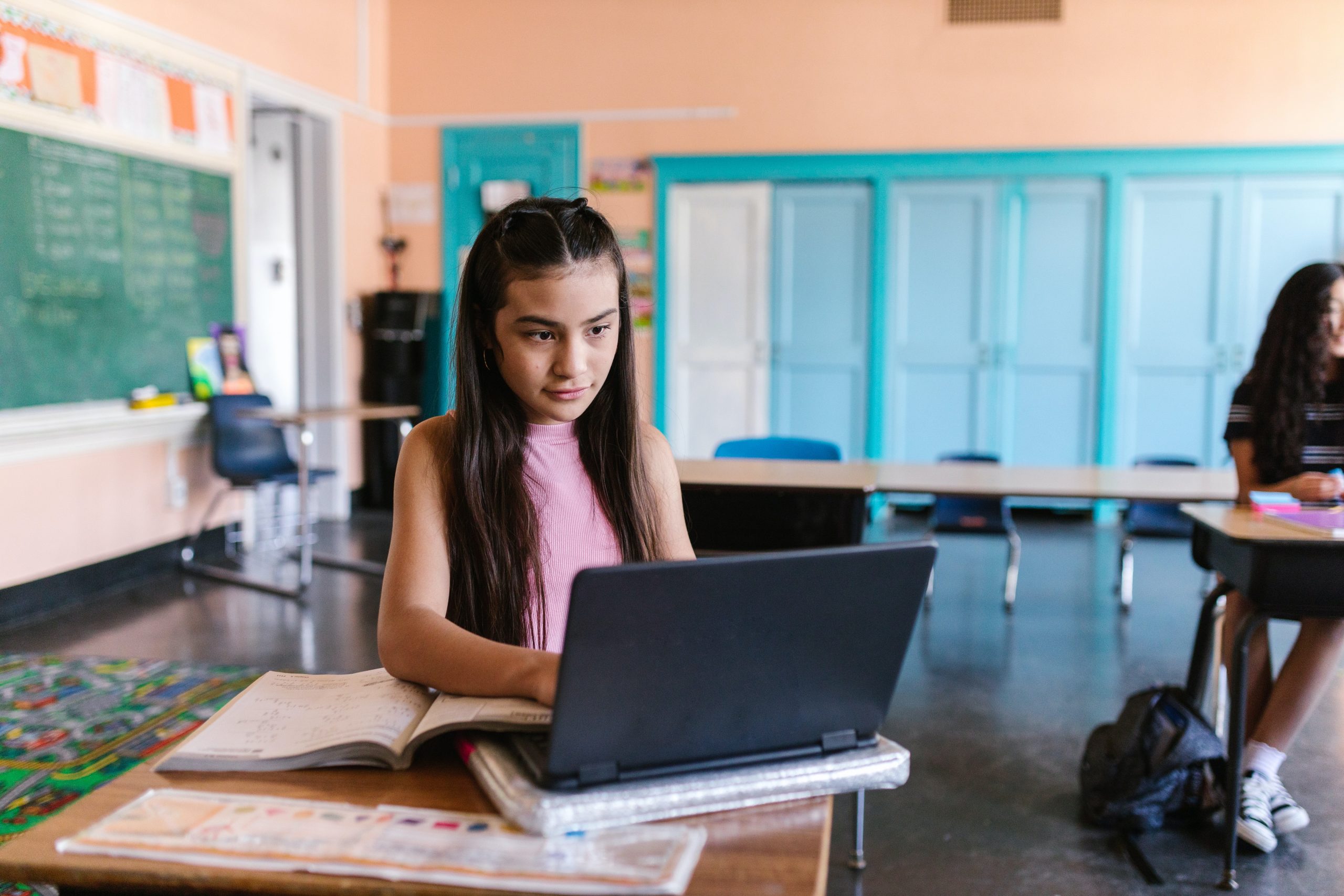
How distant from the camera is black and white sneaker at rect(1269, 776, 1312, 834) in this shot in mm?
2406

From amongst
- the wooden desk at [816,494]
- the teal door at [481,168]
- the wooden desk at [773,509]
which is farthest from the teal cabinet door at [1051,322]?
the wooden desk at [773,509]

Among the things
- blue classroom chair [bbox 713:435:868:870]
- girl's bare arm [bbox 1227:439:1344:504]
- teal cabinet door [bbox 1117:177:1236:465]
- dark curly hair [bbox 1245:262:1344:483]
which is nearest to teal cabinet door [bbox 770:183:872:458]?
teal cabinet door [bbox 1117:177:1236:465]

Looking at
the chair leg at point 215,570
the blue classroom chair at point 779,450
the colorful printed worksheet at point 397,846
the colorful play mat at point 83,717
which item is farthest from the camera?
the chair leg at point 215,570

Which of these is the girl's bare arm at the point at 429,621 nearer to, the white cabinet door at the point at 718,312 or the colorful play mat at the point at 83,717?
the colorful play mat at the point at 83,717

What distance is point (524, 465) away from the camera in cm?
124

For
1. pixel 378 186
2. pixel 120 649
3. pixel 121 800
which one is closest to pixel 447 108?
pixel 378 186

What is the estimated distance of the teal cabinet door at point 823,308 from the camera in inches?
264

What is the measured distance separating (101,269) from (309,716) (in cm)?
424

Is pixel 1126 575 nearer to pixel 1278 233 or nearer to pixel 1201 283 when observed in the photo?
pixel 1201 283

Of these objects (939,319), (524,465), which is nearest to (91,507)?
(524,465)

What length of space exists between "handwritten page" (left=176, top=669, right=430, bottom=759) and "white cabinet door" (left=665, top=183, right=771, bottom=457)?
18.9 feet

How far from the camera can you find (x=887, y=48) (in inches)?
258

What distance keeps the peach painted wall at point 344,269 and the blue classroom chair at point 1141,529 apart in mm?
4298

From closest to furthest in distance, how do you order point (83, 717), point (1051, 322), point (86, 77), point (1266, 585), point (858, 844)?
point (1266, 585) → point (858, 844) → point (83, 717) → point (86, 77) → point (1051, 322)
